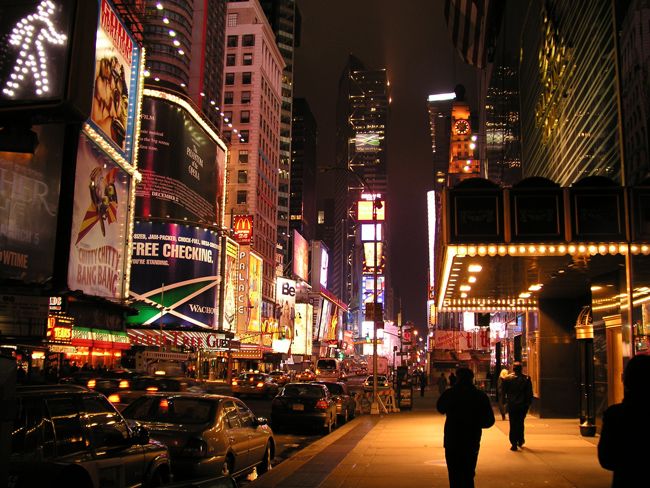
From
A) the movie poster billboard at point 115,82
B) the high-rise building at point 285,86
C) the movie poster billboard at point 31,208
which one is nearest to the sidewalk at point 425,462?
the movie poster billboard at point 31,208

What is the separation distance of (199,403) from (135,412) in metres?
1.10

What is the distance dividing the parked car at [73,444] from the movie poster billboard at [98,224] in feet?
89.4

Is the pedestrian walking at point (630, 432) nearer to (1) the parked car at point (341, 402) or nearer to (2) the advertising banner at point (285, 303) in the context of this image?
(1) the parked car at point (341, 402)

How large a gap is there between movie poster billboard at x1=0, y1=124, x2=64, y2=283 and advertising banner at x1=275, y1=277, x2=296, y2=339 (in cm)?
7669

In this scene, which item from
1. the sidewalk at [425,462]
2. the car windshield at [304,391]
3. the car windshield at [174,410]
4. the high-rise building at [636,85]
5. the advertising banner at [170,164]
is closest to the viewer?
the sidewalk at [425,462]

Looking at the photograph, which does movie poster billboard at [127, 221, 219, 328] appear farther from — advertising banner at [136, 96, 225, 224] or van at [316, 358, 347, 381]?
van at [316, 358, 347, 381]

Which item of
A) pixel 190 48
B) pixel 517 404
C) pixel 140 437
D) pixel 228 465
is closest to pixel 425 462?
pixel 517 404

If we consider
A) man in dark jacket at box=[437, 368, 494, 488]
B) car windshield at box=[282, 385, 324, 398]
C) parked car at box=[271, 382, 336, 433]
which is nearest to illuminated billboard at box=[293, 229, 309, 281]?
car windshield at box=[282, 385, 324, 398]

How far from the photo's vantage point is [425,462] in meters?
13.3

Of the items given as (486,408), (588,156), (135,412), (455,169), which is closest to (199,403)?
(135,412)

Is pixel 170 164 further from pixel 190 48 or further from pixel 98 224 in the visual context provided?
pixel 190 48

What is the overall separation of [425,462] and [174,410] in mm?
4865

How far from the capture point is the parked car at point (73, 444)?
250 inches

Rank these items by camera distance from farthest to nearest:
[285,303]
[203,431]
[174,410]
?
[285,303] → [174,410] → [203,431]
